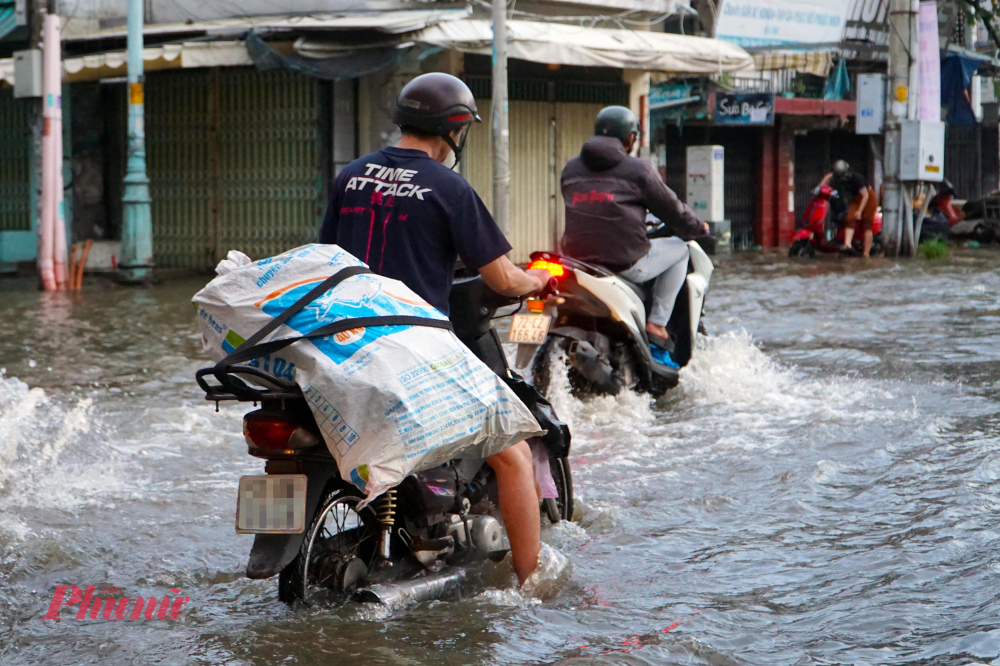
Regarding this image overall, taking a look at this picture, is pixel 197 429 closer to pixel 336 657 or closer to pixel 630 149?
pixel 630 149

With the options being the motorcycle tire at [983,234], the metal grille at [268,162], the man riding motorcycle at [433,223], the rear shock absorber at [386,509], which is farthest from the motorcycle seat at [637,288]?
the motorcycle tire at [983,234]

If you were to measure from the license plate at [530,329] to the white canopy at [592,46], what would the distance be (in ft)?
26.1

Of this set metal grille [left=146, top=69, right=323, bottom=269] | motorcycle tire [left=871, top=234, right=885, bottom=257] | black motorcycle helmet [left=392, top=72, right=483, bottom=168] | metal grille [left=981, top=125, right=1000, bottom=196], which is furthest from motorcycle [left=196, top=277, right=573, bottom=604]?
metal grille [left=981, top=125, right=1000, bottom=196]

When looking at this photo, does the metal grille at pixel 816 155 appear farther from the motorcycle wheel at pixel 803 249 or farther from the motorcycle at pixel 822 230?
the motorcycle wheel at pixel 803 249

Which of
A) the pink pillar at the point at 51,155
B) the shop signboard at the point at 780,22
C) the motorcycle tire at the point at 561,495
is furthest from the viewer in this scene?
the shop signboard at the point at 780,22

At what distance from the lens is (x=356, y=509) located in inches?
135

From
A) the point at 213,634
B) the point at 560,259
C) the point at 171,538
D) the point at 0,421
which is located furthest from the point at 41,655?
the point at 560,259

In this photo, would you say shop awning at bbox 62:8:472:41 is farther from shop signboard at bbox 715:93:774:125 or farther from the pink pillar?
shop signboard at bbox 715:93:774:125

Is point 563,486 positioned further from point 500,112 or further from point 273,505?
point 500,112

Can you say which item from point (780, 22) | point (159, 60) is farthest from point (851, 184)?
point (159, 60)

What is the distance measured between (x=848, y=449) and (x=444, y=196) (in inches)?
117

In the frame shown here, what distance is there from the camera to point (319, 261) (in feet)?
10.8

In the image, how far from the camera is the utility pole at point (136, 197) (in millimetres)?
13578

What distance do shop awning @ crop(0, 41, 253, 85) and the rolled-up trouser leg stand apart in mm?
8302
